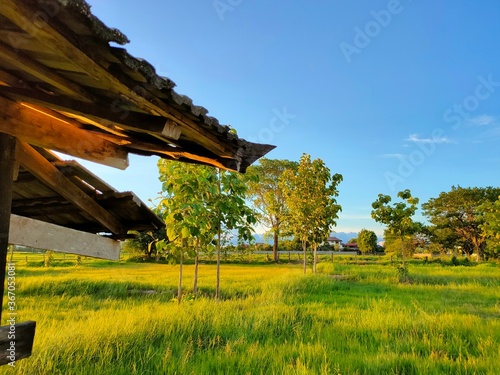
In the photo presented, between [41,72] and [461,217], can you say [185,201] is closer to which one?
[41,72]

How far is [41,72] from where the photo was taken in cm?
176

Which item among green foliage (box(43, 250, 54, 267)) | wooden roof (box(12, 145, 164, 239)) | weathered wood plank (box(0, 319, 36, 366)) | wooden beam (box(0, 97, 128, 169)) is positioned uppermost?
wooden beam (box(0, 97, 128, 169))

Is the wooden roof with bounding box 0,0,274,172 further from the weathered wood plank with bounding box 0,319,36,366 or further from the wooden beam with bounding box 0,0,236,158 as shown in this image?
the weathered wood plank with bounding box 0,319,36,366

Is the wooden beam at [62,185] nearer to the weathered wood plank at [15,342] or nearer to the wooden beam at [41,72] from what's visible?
the wooden beam at [41,72]

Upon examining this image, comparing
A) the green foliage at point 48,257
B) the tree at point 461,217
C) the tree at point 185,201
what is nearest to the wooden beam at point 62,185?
the tree at point 185,201

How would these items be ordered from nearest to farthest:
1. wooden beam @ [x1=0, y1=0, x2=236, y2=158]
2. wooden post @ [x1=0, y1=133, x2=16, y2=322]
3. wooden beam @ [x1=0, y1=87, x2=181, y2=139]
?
wooden beam @ [x1=0, y1=0, x2=236, y2=158], wooden beam @ [x1=0, y1=87, x2=181, y2=139], wooden post @ [x1=0, y1=133, x2=16, y2=322]

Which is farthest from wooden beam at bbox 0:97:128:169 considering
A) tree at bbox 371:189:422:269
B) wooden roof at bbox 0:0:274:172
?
tree at bbox 371:189:422:269

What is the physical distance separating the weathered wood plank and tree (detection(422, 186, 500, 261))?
46802mm

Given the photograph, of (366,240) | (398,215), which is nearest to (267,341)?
(398,215)

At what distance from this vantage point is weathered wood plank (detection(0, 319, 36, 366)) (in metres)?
2.09

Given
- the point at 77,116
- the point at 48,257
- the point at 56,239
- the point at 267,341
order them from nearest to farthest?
the point at 77,116
the point at 56,239
the point at 267,341
the point at 48,257

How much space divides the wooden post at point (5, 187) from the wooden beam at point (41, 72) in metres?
0.61

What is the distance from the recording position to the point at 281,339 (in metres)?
5.55

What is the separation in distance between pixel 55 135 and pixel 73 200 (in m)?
0.88
